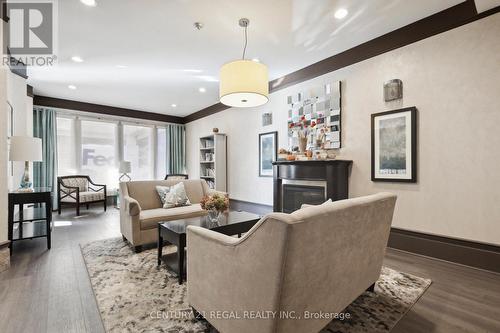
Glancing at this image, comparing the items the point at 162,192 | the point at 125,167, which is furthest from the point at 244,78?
the point at 125,167

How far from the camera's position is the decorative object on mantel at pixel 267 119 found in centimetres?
471

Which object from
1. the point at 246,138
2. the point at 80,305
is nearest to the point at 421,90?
the point at 246,138

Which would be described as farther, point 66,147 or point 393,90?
point 66,147

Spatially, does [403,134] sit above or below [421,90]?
below

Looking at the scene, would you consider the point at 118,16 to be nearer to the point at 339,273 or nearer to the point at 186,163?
the point at 339,273

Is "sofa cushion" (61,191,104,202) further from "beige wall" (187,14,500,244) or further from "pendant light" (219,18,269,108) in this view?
"beige wall" (187,14,500,244)

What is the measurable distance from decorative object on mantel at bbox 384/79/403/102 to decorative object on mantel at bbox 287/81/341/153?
643mm

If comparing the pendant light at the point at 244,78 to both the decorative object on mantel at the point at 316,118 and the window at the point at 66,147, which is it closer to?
the decorative object on mantel at the point at 316,118

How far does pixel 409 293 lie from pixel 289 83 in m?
3.49

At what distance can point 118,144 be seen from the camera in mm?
6801

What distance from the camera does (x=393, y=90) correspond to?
3.03 metres

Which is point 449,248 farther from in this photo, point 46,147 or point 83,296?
point 46,147

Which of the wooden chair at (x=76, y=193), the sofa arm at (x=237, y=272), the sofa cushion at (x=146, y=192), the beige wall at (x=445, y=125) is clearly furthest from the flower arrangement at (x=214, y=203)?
the wooden chair at (x=76, y=193)

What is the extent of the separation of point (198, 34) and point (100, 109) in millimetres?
4729
